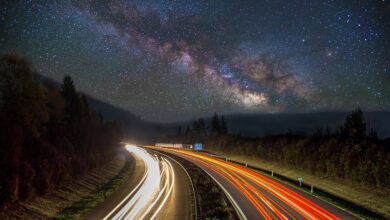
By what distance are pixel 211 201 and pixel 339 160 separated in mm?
19925

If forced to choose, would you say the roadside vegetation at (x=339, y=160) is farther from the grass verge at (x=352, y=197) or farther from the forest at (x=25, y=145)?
the forest at (x=25, y=145)

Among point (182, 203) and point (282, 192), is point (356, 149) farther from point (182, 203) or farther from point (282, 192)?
point (182, 203)

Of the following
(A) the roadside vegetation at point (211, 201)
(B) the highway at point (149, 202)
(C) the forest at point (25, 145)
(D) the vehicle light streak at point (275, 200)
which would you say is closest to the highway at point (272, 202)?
(D) the vehicle light streak at point (275, 200)

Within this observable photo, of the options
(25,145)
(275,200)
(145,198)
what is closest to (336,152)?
(275,200)

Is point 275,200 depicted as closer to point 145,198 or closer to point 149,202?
point 149,202

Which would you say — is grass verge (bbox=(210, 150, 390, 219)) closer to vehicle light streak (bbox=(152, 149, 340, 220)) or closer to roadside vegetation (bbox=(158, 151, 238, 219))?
vehicle light streak (bbox=(152, 149, 340, 220))

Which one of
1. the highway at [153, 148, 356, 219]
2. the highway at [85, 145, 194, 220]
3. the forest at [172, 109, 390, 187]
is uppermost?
the forest at [172, 109, 390, 187]

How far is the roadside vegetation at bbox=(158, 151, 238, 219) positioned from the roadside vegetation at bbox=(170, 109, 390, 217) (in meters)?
13.7

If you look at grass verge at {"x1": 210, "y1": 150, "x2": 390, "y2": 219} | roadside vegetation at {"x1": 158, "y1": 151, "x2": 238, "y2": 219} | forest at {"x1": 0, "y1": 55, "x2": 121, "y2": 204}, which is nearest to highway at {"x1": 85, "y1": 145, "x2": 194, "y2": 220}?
roadside vegetation at {"x1": 158, "y1": 151, "x2": 238, "y2": 219}

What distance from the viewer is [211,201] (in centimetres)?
3067

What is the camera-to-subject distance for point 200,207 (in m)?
28.0

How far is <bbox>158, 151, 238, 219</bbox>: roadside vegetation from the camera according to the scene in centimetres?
2544

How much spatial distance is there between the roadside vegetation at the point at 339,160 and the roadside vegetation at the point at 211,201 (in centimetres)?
1370

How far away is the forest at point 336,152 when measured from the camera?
1284 inches
